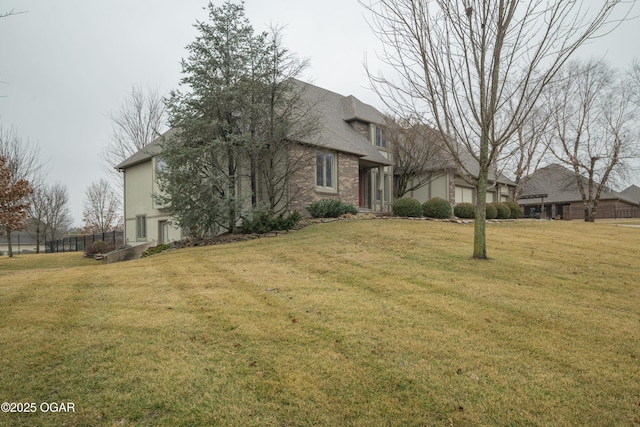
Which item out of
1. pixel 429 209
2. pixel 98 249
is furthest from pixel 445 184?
pixel 98 249

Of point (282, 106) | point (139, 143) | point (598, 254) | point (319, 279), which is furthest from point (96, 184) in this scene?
point (598, 254)

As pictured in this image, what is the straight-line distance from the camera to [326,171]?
17.9 metres

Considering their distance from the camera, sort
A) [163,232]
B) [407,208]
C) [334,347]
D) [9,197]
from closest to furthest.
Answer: [334,347]
[9,197]
[407,208]
[163,232]

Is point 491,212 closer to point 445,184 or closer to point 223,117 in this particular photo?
point 445,184

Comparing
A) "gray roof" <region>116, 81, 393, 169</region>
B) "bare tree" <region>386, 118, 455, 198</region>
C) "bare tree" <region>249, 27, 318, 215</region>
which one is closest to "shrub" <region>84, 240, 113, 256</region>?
"gray roof" <region>116, 81, 393, 169</region>

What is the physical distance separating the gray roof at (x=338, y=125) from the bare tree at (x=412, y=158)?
4.90ft

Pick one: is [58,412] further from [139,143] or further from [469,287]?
[139,143]

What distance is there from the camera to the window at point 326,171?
17.5 meters

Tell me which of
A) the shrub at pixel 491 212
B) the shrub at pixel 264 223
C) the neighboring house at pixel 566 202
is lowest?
the shrub at pixel 264 223

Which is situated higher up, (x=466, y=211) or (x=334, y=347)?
(x=466, y=211)

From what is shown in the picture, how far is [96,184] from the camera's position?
1610 inches

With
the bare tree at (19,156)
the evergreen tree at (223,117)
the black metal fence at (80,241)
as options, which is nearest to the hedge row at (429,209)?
the evergreen tree at (223,117)

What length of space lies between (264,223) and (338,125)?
9.13 m

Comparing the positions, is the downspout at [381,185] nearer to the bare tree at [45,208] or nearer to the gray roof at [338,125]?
the gray roof at [338,125]
